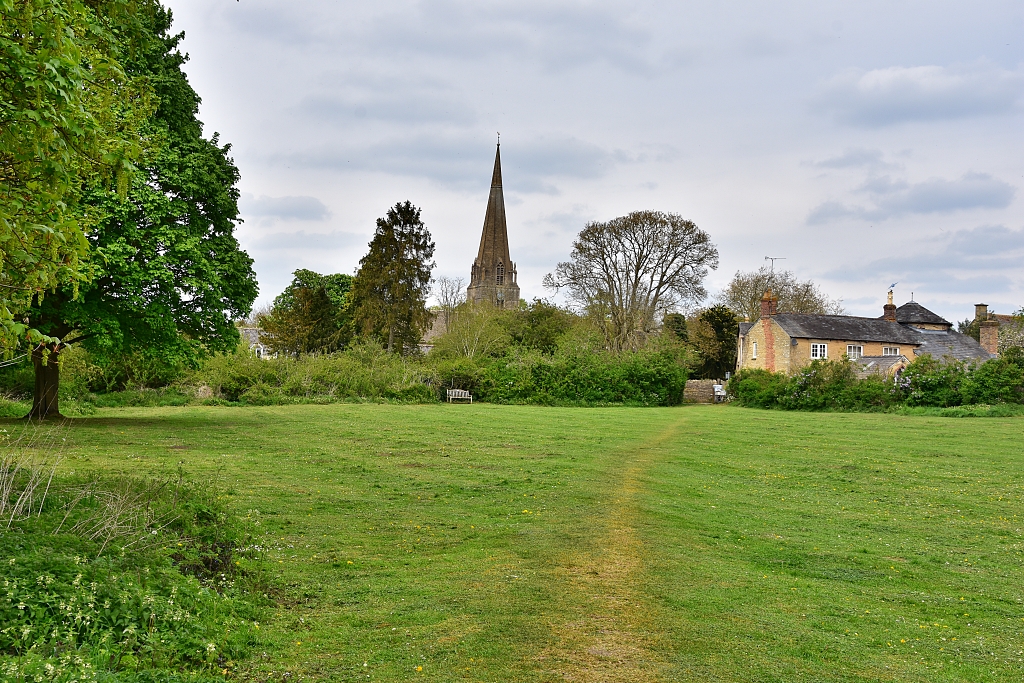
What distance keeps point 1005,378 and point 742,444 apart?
20848 millimetres

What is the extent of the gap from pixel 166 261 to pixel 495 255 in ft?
257

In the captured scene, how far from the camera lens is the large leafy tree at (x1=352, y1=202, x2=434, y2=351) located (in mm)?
49156

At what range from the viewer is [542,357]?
4347 centimetres

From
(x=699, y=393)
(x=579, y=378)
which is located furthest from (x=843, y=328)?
(x=579, y=378)

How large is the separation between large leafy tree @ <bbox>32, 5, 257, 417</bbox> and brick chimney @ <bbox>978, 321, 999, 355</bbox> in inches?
2308

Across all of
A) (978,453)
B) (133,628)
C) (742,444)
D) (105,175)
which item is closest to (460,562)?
(133,628)

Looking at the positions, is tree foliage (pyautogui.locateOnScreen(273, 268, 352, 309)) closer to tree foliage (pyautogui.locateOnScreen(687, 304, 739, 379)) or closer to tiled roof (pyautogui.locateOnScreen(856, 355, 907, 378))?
tree foliage (pyautogui.locateOnScreen(687, 304, 739, 379))

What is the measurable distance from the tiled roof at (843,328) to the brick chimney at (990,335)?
6193 mm

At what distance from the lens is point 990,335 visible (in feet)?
198

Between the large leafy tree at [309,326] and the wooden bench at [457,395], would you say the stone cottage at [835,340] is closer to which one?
the wooden bench at [457,395]

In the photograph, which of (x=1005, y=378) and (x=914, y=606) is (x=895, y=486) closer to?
(x=914, y=606)

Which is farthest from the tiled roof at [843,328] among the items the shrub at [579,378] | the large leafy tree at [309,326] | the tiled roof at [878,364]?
the large leafy tree at [309,326]

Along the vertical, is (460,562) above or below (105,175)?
below

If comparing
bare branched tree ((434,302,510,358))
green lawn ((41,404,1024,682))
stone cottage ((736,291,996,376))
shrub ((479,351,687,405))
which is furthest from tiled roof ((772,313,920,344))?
green lawn ((41,404,1024,682))
